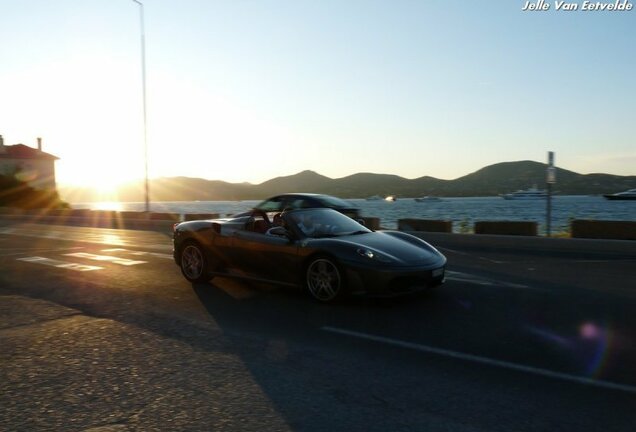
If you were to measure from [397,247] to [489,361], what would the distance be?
2.66 metres

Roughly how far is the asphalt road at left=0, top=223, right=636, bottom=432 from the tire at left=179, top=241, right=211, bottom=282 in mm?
228

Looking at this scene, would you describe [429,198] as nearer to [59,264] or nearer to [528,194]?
[528,194]

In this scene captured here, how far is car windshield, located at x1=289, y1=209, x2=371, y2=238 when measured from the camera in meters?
7.85

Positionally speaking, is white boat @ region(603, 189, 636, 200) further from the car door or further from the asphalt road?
the car door

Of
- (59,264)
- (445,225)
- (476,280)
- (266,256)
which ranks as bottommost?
(59,264)

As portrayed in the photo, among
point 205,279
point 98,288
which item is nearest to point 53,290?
point 98,288

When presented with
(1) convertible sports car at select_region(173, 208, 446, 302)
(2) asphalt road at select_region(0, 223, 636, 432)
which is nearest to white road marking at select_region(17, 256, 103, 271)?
(2) asphalt road at select_region(0, 223, 636, 432)

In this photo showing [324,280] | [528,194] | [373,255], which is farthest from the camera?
[528,194]

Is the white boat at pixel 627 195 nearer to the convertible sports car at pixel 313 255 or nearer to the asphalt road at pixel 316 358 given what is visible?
the asphalt road at pixel 316 358

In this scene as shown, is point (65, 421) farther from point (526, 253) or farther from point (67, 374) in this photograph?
point (526, 253)

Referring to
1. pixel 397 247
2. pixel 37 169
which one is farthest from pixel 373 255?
pixel 37 169

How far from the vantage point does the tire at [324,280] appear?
7164 millimetres

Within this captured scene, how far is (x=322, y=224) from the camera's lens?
8.06 metres

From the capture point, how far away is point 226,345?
552 centimetres
